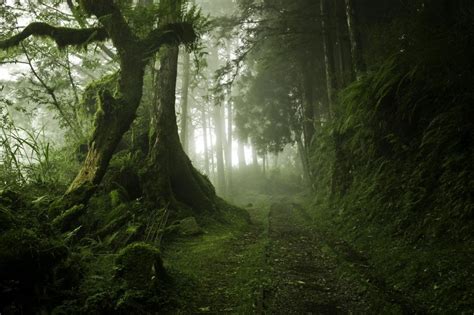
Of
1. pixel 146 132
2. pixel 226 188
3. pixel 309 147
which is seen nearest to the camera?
pixel 146 132

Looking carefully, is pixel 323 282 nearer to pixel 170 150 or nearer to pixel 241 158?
pixel 170 150

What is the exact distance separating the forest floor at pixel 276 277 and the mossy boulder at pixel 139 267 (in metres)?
0.46

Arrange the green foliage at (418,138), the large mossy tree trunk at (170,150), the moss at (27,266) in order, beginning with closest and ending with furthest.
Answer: the moss at (27,266) → the green foliage at (418,138) → the large mossy tree trunk at (170,150)

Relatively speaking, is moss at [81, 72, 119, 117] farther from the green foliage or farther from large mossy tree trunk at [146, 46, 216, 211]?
the green foliage

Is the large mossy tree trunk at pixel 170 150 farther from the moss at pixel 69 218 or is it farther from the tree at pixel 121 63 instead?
the moss at pixel 69 218

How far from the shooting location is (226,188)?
2703cm

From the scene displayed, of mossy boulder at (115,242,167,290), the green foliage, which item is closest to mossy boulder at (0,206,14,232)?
mossy boulder at (115,242,167,290)

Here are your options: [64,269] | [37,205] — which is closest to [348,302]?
[64,269]

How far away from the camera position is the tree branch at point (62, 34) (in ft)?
23.9

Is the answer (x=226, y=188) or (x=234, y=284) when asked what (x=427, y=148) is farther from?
(x=226, y=188)

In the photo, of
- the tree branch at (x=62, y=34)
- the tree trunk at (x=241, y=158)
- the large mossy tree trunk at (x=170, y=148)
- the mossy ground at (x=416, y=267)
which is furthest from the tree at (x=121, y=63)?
the tree trunk at (x=241, y=158)

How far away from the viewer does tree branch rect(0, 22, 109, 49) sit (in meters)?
7.30

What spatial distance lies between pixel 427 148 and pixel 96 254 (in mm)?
6679

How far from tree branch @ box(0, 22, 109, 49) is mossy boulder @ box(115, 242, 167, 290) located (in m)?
4.91
